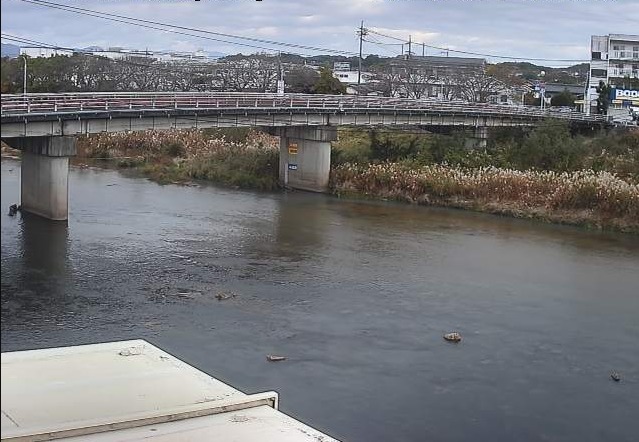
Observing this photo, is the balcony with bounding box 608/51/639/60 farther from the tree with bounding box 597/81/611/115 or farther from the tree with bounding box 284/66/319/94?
the tree with bounding box 284/66/319/94

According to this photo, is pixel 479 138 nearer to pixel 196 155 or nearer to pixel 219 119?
pixel 196 155

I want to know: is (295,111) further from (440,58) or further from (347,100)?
(440,58)

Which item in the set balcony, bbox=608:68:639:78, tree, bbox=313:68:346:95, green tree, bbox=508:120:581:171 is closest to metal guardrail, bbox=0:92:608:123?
green tree, bbox=508:120:581:171

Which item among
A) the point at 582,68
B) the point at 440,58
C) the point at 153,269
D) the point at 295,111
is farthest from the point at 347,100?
the point at 582,68

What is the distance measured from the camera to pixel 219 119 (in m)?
17.0

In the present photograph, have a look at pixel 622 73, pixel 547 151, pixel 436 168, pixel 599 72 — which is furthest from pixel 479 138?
pixel 622 73

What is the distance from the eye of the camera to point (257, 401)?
420cm

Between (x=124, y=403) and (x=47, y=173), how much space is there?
34.5 feet

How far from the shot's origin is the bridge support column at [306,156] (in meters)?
19.9

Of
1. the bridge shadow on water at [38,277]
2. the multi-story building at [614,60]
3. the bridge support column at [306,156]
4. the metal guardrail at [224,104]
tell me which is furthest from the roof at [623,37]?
the bridge shadow on water at [38,277]

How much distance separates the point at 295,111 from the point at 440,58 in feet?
129

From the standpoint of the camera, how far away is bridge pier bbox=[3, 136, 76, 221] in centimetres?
1330

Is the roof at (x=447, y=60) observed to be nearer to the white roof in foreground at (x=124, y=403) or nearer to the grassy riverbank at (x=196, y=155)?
the grassy riverbank at (x=196, y=155)

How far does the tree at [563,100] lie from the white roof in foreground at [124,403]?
3261cm
